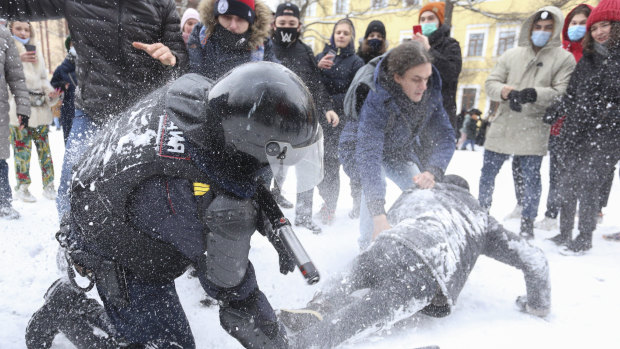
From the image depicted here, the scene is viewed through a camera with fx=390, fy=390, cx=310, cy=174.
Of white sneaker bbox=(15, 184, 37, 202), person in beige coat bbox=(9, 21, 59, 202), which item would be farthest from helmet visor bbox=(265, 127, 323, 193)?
white sneaker bbox=(15, 184, 37, 202)

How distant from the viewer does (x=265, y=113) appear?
3.89 feet

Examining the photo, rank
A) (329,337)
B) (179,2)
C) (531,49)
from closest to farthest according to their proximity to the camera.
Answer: (329,337), (531,49), (179,2)

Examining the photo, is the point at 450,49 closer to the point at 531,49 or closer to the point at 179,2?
the point at 531,49

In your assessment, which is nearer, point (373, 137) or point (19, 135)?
point (373, 137)

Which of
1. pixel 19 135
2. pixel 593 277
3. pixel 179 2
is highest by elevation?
pixel 179 2

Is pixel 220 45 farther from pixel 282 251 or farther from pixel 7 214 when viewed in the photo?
pixel 7 214

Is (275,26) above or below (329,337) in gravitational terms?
above

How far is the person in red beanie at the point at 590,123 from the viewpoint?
317 centimetres

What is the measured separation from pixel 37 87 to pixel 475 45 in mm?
21746

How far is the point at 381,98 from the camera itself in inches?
110

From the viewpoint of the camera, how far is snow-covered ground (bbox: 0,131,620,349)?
6.72 feet

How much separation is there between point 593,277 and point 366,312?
7.12 ft

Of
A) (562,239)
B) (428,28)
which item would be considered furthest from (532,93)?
(562,239)

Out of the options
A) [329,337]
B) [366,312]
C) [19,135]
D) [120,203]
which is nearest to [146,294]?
[120,203]
